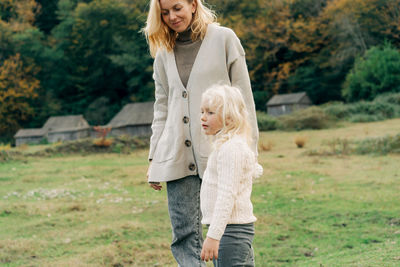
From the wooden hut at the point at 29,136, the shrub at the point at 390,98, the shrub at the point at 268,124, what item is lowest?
the wooden hut at the point at 29,136

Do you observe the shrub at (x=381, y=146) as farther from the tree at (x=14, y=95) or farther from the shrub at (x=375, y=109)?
the tree at (x=14, y=95)

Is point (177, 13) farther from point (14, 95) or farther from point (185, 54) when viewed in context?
point (14, 95)

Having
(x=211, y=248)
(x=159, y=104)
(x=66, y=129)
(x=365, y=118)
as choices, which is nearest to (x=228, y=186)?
(x=211, y=248)

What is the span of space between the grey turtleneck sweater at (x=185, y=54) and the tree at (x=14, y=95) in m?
43.3

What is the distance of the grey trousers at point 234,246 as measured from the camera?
2670 millimetres

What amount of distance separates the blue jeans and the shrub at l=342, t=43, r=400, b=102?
3209 cm

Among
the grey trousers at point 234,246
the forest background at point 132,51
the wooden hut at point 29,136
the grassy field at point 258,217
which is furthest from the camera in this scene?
the wooden hut at point 29,136

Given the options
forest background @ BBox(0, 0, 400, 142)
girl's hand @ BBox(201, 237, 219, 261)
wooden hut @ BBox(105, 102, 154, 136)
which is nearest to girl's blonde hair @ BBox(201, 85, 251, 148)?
girl's hand @ BBox(201, 237, 219, 261)

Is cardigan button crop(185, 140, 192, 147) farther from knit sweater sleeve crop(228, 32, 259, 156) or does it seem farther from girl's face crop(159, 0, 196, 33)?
girl's face crop(159, 0, 196, 33)

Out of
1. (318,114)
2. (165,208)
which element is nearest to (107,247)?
(165,208)

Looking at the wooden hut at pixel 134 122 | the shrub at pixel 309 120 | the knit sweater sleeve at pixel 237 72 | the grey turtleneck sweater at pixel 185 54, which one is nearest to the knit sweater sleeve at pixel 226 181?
the knit sweater sleeve at pixel 237 72

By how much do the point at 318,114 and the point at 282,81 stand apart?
16852mm

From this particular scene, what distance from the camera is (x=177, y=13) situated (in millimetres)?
3211

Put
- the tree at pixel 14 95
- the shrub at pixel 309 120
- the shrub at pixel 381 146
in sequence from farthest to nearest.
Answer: the tree at pixel 14 95 < the shrub at pixel 309 120 < the shrub at pixel 381 146
